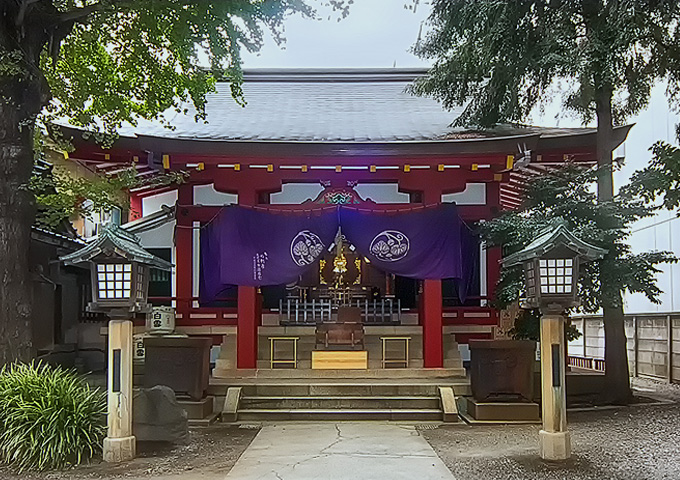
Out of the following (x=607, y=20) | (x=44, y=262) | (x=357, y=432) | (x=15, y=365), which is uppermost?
(x=607, y=20)

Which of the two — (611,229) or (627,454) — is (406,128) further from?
(627,454)

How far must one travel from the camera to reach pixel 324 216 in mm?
11000

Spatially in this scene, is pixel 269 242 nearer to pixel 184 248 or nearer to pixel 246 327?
pixel 246 327

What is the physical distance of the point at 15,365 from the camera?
7363 mm

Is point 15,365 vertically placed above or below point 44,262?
below

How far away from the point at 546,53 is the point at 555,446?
20.2 feet

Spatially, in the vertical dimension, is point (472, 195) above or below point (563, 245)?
above

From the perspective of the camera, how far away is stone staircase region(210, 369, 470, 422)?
9422 mm

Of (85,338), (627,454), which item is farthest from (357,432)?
(85,338)

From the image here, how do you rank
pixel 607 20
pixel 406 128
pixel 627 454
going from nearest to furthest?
pixel 627 454 < pixel 607 20 < pixel 406 128

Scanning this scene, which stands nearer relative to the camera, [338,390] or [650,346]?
[338,390]

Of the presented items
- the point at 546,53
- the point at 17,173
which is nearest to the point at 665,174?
the point at 546,53

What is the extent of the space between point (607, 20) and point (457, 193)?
3.74 meters

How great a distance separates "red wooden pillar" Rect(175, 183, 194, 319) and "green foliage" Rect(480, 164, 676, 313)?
526 cm
